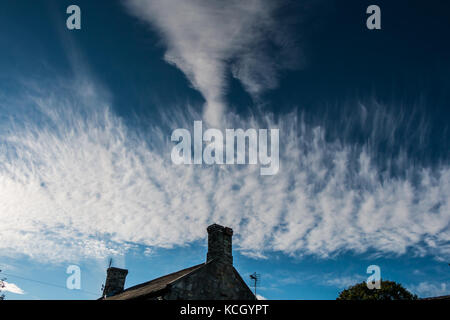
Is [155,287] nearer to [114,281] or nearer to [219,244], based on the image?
[219,244]

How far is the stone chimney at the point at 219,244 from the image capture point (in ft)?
45.2

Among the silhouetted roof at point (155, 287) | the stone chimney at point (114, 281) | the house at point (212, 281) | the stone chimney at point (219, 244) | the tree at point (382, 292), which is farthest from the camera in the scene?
the tree at point (382, 292)

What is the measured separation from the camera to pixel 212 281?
12930 millimetres

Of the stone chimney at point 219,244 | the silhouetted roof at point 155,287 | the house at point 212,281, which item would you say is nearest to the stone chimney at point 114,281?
the silhouetted roof at point 155,287

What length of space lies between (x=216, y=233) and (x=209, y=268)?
5.56ft

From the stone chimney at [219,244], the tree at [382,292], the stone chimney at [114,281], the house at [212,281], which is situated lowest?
the tree at [382,292]

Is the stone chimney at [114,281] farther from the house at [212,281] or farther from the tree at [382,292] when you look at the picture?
the tree at [382,292]

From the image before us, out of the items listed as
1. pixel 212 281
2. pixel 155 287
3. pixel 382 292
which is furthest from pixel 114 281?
pixel 382 292

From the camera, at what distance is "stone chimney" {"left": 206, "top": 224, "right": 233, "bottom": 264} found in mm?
13782

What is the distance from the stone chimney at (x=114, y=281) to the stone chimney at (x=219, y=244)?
38.1ft

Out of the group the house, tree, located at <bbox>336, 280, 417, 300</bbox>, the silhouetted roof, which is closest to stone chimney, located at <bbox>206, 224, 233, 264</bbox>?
the house

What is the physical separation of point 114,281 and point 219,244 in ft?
40.4
